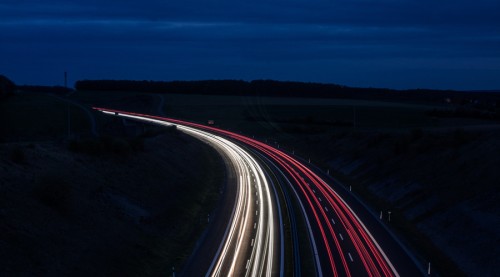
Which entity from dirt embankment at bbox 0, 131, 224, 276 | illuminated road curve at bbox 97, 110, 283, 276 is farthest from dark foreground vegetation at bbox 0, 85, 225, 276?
illuminated road curve at bbox 97, 110, 283, 276

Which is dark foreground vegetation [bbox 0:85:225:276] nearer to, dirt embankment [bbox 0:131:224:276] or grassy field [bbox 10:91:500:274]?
Answer: dirt embankment [bbox 0:131:224:276]

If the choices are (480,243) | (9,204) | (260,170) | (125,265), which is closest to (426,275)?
(480,243)

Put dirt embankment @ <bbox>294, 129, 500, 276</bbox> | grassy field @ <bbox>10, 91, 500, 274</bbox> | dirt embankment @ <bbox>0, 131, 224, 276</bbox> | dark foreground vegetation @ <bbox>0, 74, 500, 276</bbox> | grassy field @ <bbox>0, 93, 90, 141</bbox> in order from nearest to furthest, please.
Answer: dirt embankment @ <bbox>0, 131, 224, 276</bbox>, dark foreground vegetation @ <bbox>0, 74, 500, 276</bbox>, dirt embankment @ <bbox>294, 129, 500, 276</bbox>, grassy field @ <bbox>10, 91, 500, 274</bbox>, grassy field @ <bbox>0, 93, 90, 141</bbox>

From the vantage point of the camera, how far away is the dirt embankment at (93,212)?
25777 millimetres

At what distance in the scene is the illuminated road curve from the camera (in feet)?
95.5

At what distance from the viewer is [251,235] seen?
36344 millimetres

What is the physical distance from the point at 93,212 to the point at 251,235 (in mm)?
9318

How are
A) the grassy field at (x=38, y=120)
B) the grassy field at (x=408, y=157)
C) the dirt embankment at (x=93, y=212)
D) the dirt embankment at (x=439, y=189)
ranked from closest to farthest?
the dirt embankment at (x=93, y=212) < the dirt embankment at (x=439, y=189) < the grassy field at (x=408, y=157) < the grassy field at (x=38, y=120)

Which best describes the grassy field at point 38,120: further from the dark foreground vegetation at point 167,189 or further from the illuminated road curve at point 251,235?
the illuminated road curve at point 251,235

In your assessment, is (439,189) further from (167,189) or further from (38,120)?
(38,120)

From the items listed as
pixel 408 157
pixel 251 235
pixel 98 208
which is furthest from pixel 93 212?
pixel 408 157

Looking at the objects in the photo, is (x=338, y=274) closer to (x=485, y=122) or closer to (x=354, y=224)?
(x=354, y=224)

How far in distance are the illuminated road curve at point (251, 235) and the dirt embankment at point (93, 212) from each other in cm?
219

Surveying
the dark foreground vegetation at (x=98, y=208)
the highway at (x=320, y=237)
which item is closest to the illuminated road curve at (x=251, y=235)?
the highway at (x=320, y=237)
